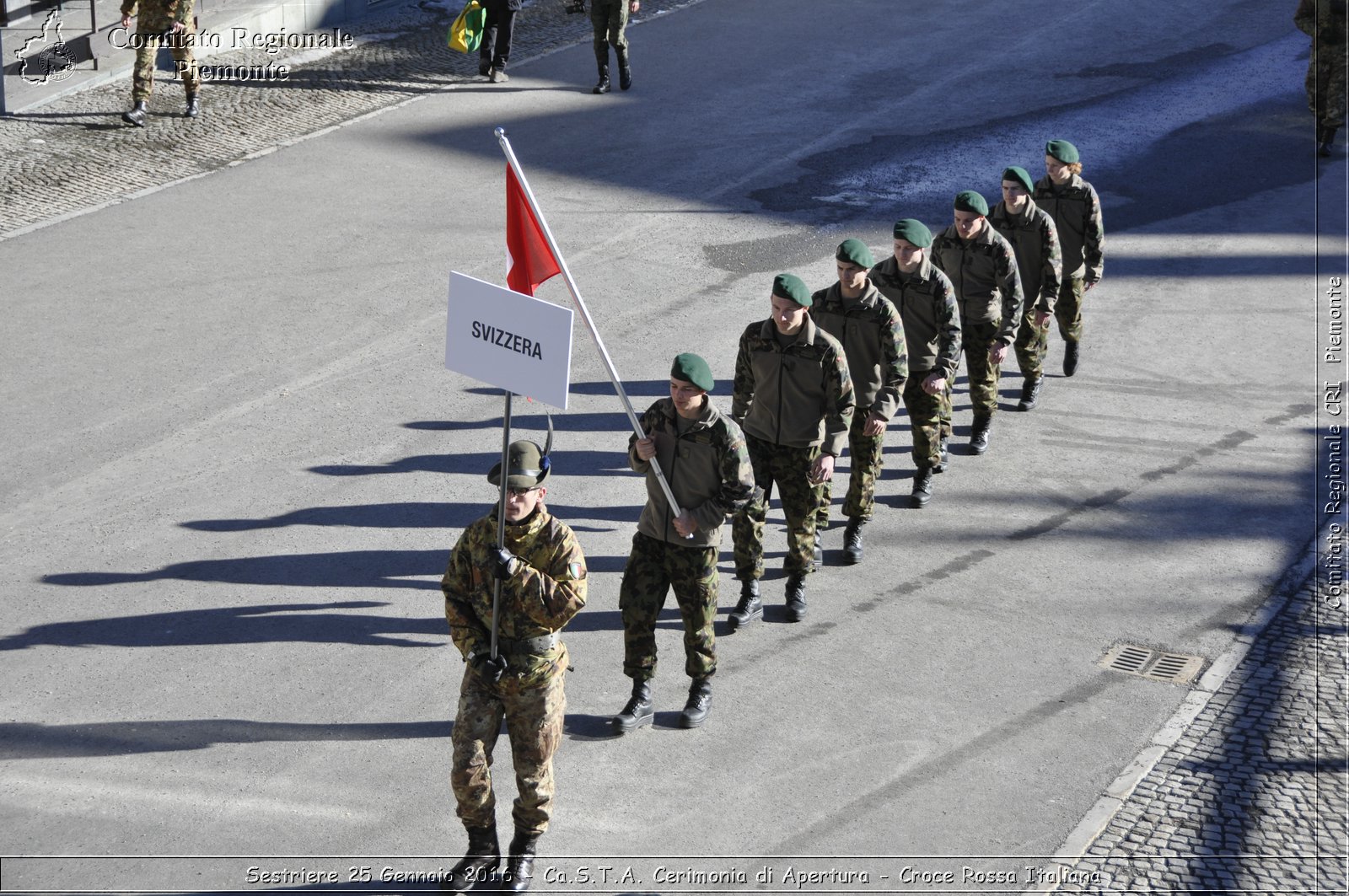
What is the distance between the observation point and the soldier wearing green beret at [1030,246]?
11.7m

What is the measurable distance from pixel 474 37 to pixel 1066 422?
999cm

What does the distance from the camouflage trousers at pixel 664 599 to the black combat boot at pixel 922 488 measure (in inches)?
120

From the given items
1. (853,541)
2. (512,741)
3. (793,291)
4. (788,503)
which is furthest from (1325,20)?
(512,741)

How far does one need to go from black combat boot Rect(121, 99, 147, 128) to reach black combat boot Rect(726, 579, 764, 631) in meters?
10.9

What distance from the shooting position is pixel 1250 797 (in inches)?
299

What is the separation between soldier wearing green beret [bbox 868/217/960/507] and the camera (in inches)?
407

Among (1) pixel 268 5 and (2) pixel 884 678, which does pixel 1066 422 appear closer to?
(2) pixel 884 678

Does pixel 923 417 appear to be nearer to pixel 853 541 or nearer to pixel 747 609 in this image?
pixel 853 541

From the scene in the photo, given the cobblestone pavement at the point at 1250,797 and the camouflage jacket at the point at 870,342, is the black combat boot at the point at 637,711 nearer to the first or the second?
the cobblestone pavement at the point at 1250,797

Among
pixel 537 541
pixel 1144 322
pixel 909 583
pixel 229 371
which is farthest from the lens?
pixel 1144 322

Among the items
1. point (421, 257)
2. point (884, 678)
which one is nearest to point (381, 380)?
point (421, 257)

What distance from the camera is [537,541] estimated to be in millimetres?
6762

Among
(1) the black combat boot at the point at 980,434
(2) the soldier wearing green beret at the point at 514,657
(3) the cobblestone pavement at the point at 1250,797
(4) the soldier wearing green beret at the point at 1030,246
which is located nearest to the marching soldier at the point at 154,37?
(4) the soldier wearing green beret at the point at 1030,246

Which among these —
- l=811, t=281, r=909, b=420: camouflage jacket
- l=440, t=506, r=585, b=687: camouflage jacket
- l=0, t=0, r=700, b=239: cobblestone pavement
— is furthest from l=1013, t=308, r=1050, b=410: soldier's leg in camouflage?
l=0, t=0, r=700, b=239: cobblestone pavement
